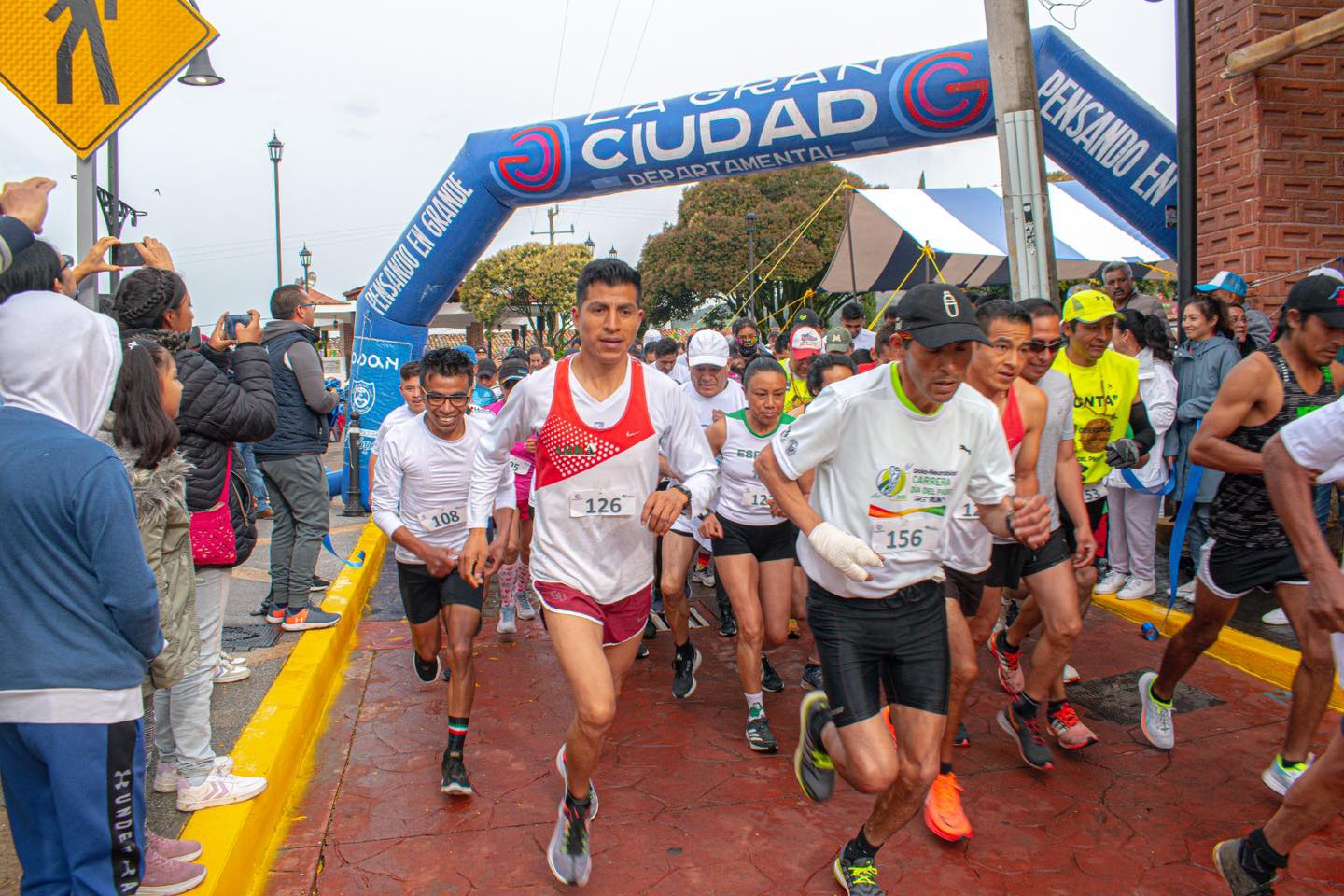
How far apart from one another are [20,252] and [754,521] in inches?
141

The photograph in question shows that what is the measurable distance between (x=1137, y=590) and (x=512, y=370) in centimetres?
592

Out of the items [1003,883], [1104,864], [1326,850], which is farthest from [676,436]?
[1326,850]

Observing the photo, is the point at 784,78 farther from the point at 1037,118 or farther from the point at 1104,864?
the point at 1104,864

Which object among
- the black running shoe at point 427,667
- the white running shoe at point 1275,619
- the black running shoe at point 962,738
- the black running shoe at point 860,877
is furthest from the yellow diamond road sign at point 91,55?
the white running shoe at point 1275,619

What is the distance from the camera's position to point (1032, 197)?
783cm

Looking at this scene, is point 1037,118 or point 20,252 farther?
point 1037,118

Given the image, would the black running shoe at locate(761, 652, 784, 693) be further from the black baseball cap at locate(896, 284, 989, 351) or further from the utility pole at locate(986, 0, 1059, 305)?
the utility pole at locate(986, 0, 1059, 305)

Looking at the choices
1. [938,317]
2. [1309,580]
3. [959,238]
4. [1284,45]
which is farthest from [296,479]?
[959,238]

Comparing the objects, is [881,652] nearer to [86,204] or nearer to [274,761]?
[274,761]

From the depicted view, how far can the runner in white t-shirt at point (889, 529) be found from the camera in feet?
10.7

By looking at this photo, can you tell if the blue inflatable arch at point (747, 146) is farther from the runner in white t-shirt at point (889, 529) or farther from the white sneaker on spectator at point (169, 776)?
the white sneaker on spectator at point (169, 776)

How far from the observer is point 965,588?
4.43m

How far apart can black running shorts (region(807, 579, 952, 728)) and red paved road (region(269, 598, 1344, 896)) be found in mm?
755

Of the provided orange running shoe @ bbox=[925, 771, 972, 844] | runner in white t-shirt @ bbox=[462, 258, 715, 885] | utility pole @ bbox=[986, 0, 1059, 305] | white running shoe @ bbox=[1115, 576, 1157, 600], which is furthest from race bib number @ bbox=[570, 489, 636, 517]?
utility pole @ bbox=[986, 0, 1059, 305]
